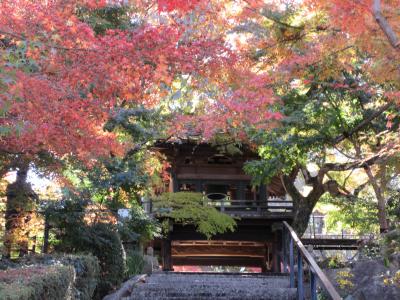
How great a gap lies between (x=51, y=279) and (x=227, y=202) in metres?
15.6

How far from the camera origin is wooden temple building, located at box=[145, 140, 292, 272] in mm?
19938

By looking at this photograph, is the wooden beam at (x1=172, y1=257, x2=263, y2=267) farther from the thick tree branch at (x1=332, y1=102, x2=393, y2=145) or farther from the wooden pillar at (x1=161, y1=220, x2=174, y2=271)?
the thick tree branch at (x1=332, y1=102, x2=393, y2=145)

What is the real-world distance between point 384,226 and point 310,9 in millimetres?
9413

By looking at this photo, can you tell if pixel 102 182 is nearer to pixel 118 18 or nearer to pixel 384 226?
pixel 118 18

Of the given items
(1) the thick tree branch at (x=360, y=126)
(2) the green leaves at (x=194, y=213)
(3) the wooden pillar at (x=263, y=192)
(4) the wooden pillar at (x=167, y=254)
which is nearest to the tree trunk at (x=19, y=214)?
(2) the green leaves at (x=194, y=213)

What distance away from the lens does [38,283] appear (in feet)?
16.5

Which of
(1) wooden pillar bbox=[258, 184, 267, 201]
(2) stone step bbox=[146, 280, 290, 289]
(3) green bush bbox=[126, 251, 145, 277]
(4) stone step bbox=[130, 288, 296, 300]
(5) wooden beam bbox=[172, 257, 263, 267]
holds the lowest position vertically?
(5) wooden beam bbox=[172, 257, 263, 267]

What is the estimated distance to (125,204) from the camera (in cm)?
1269

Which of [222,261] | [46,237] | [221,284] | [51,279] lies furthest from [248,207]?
[51,279]

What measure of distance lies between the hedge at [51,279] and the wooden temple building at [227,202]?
39.6 ft

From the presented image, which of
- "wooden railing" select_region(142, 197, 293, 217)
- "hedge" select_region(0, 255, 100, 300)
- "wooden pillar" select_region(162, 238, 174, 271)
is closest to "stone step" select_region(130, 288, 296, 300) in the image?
"hedge" select_region(0, 255, 100, 300)

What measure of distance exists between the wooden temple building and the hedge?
12074 millimetres

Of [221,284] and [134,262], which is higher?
[134,262]

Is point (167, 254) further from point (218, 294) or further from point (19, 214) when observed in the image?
point (218, 294)
